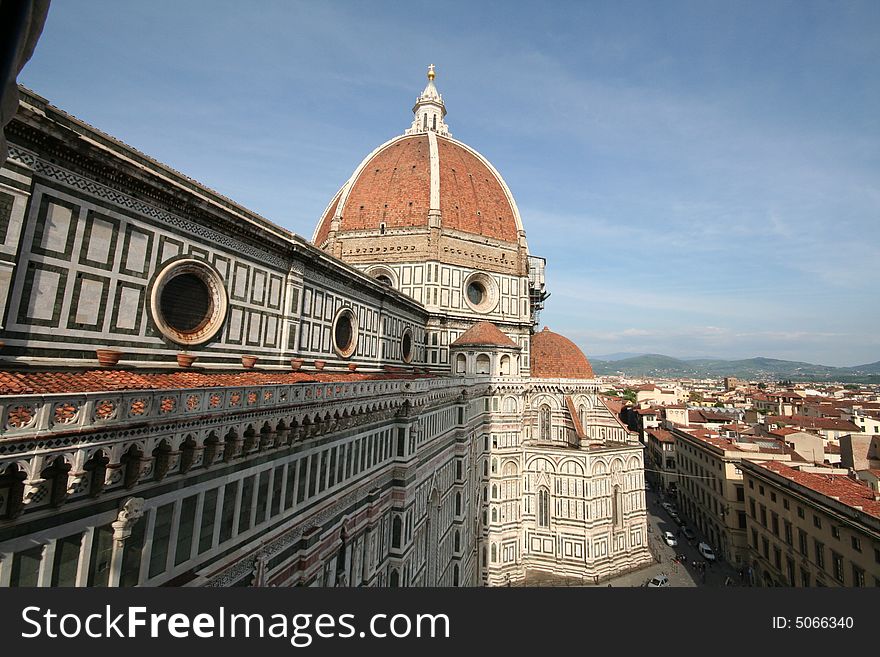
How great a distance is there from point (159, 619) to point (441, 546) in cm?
1766

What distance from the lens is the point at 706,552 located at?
33.7 metres

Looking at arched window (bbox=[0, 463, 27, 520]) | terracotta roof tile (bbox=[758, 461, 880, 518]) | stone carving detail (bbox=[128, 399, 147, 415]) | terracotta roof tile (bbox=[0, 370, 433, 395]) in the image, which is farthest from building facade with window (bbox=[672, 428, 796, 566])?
arched window (bbox=[0, 463, 27, 520])

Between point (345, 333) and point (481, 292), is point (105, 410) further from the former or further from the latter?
point (481, 292)

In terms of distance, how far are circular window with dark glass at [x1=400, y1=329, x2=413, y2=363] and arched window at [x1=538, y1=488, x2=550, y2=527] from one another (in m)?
15.1

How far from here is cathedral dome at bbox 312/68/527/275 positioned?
36.1 m

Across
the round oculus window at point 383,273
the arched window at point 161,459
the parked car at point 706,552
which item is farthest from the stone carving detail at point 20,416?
the parked car at point 706,552

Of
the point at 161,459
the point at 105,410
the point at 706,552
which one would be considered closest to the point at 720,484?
the point at 706,552

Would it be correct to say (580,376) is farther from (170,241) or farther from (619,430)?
(170,241)

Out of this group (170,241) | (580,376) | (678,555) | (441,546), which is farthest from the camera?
(580,376)

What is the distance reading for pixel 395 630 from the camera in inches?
217

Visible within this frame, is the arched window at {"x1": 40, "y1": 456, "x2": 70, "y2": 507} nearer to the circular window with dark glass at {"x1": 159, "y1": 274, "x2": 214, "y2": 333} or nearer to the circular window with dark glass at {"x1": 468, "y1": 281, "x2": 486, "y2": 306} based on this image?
the circular window with dark glass at {"x1": 159, "y1": 274, "x2": 214, "y2": 333}

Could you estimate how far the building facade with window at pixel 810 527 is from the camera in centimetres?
1934

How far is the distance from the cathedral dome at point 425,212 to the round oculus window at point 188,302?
24167 mm

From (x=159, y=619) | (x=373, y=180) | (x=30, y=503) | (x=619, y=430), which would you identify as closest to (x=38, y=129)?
(x=30, y=503)
